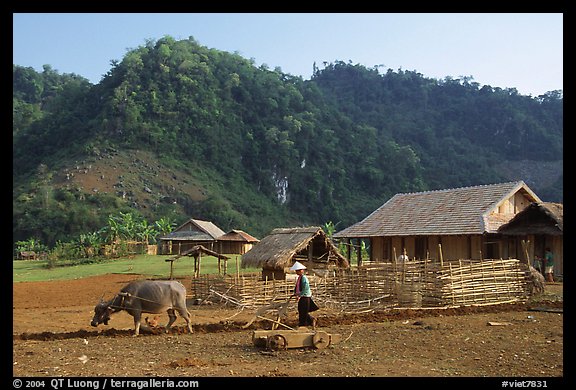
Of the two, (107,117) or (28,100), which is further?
(28,100)

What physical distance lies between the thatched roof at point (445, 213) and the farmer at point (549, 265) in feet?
7.16

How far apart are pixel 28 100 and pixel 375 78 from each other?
233 feet

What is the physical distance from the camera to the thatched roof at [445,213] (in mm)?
23656

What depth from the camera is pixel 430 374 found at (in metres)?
7.73

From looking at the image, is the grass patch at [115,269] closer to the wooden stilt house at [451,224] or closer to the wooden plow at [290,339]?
the wooden stilt house at [451,224]

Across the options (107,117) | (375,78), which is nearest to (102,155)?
(107,117)

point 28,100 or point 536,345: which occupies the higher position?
point 28,100

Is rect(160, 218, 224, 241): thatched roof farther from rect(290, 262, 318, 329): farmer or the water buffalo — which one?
rect(290, 262, 318, 329): farmer

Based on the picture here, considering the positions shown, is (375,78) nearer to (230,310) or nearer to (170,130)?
(170,130)

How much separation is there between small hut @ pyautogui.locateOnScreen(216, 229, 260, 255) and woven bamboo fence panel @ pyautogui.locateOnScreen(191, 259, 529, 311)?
29995 mm

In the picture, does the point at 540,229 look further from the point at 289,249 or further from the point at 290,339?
the point at 290,339

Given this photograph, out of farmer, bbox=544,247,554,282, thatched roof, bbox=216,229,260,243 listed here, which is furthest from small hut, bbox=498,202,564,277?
thatched roof, bbox=216,229,260,243
